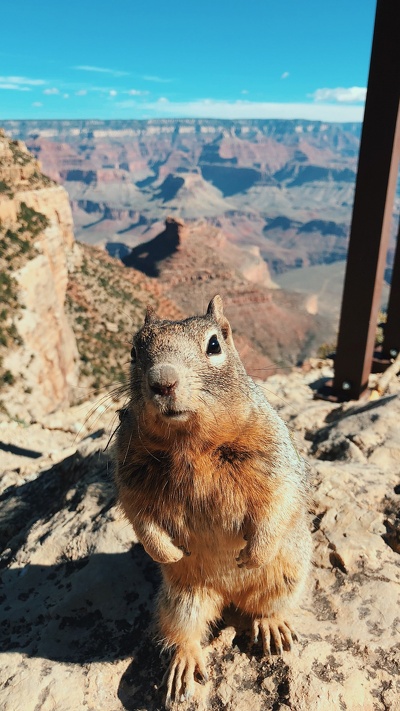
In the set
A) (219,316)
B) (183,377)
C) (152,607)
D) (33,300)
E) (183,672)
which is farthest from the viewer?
(33,300)

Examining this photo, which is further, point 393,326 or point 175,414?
point 393,326

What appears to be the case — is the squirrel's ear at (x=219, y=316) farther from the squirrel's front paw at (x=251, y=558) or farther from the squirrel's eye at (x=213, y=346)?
the squirrel's front paw at (x=251, y=558)

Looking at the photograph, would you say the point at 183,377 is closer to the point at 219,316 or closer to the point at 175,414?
the point at 175,414

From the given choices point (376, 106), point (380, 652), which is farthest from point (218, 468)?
point (376, 106)

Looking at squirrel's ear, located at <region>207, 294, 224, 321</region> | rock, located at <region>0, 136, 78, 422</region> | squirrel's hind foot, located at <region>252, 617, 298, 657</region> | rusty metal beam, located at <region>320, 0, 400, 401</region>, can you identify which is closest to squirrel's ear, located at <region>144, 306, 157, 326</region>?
squirrel's ear, located at <region>207, 294, 224, 321</region>

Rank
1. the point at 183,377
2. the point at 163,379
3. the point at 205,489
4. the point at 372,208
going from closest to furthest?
the point at 163,379
the point at 183,377
the point at 205,489
the point at 372,208

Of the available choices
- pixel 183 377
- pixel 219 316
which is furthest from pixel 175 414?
pixel 219 316
